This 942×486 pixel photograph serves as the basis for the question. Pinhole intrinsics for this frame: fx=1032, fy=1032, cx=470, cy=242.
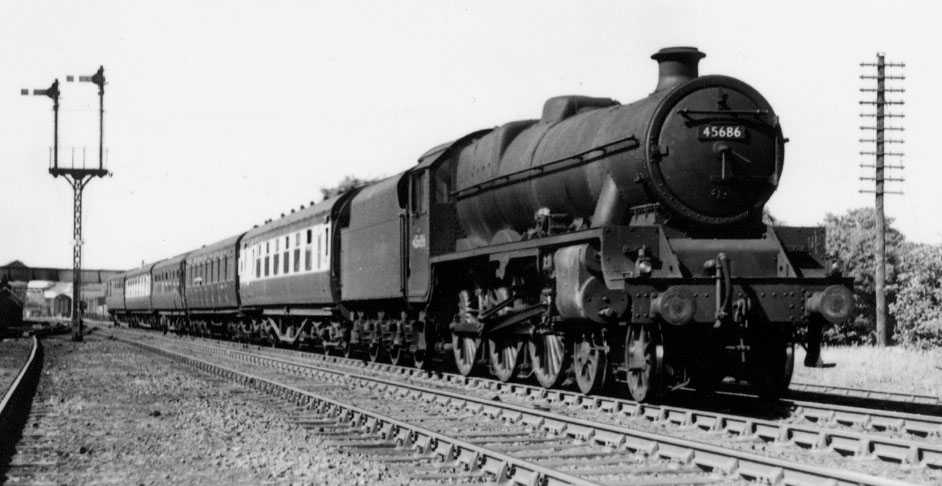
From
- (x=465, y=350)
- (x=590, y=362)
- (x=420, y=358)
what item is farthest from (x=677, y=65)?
(x=420, y=358)

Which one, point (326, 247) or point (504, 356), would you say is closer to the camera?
point (504, 356)

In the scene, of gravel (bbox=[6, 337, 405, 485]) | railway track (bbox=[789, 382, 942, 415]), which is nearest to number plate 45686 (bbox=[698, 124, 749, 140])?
railway track (bbox=[789, 382, 942, 415])

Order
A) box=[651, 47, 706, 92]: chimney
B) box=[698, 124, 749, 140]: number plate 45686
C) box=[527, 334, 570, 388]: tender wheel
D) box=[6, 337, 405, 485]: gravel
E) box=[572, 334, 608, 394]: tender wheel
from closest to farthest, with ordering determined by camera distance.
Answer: box=[6, 337, 405, 485]: gravel < box=[698, 124, 749, 140]: number plate 45686 < box=[651, 47, 706, 92]: chimney < box=[572, 334, 608, 394]: tender wheel < box=[527, 334, 570, 388]: tender wheel

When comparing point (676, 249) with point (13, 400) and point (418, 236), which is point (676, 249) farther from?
point (13, 400)

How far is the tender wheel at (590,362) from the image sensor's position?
11.1 metres

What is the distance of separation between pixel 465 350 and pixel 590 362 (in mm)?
3813

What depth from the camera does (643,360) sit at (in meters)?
10.1

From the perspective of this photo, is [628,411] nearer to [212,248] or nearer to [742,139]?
[742,139]

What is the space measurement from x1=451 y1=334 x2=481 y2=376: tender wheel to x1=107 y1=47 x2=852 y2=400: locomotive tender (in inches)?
1.1

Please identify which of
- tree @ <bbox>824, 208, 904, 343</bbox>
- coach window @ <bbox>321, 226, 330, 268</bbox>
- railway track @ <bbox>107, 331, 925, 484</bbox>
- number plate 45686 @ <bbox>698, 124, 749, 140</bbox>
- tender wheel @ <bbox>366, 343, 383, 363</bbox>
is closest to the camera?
railway track @ <bbox>107, 331, 925, 484</bbox>

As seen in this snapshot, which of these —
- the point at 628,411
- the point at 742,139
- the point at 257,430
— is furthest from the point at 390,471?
the point at 742,139

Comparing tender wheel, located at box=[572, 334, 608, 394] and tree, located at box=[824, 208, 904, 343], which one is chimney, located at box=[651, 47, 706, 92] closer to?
tender wheel, located at box=[572, 334, 608, 394]

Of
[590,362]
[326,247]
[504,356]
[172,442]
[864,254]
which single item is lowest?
[172,442]

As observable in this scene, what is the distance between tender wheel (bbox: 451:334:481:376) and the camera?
47.4ft
